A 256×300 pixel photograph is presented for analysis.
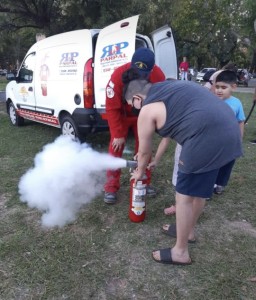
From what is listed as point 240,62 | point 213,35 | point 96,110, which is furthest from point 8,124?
point 240,62

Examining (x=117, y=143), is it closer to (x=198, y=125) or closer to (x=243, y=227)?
(x=198, y=125)

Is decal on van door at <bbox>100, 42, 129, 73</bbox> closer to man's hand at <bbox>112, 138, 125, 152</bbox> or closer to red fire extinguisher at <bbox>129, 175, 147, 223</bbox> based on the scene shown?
man's hand at <bbox>112, 138, 125, 152</bbox>

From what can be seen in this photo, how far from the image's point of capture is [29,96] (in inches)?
266

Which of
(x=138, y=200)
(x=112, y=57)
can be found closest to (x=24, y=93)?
(x=112, y=57)

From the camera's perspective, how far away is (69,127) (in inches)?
224

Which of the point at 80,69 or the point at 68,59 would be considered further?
the point at 68,59

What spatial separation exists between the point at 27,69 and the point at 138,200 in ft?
15.4

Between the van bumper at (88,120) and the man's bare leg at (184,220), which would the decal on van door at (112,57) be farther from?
the man's bare leg at (184,220)

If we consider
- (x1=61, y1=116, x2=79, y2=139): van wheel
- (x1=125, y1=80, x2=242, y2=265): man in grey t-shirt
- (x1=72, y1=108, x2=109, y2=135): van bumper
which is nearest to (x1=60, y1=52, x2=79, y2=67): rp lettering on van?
(x1=72, y1=108, x2=109, y2=135): van bumper

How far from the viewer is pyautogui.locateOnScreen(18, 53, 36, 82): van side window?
657cm

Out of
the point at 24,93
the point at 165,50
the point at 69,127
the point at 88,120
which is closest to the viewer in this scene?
the point at 88,120

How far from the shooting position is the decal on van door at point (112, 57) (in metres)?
4.73

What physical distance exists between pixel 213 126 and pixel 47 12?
502 inches

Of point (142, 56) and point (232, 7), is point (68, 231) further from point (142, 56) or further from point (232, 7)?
point (232, 7)
